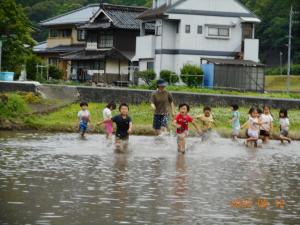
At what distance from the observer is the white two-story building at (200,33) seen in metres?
56.6

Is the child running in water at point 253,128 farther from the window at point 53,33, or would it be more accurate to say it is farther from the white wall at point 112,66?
the window at point 53,33

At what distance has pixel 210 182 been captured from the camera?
14719 millimetres

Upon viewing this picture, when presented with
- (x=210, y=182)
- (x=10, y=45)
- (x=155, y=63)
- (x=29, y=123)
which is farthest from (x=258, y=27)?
(x=210, y=182)

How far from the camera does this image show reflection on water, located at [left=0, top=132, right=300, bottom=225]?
10.9 meters

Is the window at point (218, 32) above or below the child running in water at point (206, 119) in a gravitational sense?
above

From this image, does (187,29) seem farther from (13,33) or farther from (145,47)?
(13,33)

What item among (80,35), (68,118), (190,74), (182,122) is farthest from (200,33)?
(182,122)

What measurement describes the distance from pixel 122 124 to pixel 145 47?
38.8 meters

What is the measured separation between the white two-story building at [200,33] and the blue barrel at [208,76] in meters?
2.87

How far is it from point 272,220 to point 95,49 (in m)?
57.1

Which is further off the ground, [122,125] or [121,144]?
[122,125]

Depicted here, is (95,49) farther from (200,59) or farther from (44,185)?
(44,185)

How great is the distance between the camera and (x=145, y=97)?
3550 cm
